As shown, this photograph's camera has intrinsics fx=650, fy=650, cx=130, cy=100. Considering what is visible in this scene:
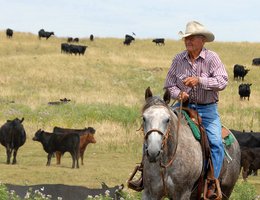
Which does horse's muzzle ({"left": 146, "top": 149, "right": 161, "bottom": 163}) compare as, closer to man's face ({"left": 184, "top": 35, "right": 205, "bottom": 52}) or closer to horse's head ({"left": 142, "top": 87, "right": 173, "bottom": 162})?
horse's head ({"left": 142, "top": 87, "right": 173, "bottom": 162})

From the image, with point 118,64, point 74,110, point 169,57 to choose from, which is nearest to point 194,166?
point 74,110

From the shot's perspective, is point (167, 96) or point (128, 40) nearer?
point (167, 96)

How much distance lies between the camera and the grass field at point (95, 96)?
20.6 m

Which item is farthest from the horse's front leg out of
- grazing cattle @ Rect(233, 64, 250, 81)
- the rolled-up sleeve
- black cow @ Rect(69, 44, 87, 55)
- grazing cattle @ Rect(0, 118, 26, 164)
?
→ black cow @ Rect(69, 44, 87, 55)

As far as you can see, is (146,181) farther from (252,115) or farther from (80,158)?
(252,115)

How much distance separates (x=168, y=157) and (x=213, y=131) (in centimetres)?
107

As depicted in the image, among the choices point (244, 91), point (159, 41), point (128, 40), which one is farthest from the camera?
point (159, 41)

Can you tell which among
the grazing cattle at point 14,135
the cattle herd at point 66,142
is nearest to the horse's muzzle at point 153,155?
the cattle herd at point 66,142

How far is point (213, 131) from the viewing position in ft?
25.0

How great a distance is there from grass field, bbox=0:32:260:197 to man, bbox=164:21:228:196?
9676mm

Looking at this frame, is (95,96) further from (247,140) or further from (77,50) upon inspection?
(77,50)

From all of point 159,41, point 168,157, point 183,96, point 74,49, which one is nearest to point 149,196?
point 168,157

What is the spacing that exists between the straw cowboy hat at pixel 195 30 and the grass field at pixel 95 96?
32.7 ft

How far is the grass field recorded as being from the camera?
67.6 ft
